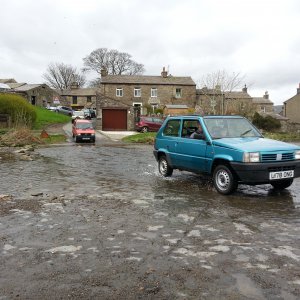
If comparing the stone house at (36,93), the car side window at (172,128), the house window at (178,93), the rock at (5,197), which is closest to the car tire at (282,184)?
the car side window at (172,128)

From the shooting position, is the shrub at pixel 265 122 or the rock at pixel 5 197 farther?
the shrub at pixel 265 122

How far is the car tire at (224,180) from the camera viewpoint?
325 inches

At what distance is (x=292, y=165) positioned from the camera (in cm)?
812

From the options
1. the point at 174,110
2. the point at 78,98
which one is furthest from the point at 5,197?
the point at 78,98

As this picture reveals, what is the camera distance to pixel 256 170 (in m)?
7.79

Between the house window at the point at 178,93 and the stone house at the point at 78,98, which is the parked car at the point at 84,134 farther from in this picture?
the stone house at the point at 78,98

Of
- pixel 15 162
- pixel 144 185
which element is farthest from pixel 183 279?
pixel 15 162

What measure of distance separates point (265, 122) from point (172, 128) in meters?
34.8

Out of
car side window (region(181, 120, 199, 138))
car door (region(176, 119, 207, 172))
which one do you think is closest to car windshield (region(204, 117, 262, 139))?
car door (region(176, 119, 207, 172))

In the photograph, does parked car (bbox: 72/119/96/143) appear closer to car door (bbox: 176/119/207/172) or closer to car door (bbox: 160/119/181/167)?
car door (bbox: 160/119/181/167)

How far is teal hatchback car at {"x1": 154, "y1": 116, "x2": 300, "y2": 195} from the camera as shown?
7.89 m

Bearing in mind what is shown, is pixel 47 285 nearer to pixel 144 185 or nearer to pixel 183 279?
pixel 183 279

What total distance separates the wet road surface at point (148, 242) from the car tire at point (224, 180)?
0.20 meters

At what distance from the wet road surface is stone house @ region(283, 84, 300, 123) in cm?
5782
